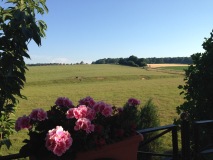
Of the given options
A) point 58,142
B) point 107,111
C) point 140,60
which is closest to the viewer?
point 58,142

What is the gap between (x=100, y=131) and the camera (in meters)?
2.53

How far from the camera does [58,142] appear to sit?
2.23 m

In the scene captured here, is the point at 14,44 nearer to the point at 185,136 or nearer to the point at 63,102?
the point at 63,102

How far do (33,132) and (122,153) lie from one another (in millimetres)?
815

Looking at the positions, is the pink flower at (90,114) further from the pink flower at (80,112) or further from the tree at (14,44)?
the tree at (14,44)

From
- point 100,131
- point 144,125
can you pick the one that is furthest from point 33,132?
point 144,125

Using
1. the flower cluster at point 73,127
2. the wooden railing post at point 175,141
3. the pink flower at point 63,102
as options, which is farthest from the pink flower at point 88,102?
the wooden railing post at point 175,141

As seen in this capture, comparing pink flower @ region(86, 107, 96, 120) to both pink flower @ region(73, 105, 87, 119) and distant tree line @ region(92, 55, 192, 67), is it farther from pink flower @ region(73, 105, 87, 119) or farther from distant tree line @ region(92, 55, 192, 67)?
distant tree line @ region(92, 55, 192, 67)

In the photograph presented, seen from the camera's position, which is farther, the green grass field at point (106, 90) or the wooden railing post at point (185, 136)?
the green grass field at point (106, 90)

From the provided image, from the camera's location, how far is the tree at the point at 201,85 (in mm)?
5320

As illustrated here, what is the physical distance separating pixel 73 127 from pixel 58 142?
302 millimetres

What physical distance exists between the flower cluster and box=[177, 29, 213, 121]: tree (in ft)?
9.19

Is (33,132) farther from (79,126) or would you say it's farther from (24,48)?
Answer: (24,48)

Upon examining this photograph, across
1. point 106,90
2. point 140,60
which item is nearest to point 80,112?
point 106,90
